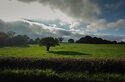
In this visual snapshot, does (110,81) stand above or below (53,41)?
below

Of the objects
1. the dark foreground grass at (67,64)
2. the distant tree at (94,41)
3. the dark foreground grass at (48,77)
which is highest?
the distant tree at (94,41)

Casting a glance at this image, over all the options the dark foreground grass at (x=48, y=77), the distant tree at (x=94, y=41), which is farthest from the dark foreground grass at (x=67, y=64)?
the distant tree at (x=94, y=41)

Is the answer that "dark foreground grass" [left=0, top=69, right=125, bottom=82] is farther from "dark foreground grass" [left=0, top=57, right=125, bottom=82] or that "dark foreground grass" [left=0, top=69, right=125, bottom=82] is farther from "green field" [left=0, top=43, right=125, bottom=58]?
"green field" [left=0, top=43, right=125, bottom=58]

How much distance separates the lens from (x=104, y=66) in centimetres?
3294

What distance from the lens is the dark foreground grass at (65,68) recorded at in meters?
27.9

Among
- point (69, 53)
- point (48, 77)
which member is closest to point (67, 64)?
point (48, 77)

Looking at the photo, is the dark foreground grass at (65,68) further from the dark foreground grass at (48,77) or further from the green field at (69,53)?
the green field at (69,53)

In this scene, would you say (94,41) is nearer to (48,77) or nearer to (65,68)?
(65,68)

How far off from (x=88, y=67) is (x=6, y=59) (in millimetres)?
10658

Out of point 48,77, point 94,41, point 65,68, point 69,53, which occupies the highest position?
point 94,41

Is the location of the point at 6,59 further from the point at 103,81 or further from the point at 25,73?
the point at 103,81

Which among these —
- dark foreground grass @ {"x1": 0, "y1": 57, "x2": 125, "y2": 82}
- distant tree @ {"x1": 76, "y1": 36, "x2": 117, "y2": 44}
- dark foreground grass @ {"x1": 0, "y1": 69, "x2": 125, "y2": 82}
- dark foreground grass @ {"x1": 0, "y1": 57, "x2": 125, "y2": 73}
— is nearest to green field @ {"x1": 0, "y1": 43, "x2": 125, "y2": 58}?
dark foreground grass @ {"x1": 0, "y1": 57, "x2": 125, "y2": 73}

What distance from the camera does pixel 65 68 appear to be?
32.8 metres

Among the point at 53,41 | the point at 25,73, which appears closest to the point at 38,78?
the point at 25,73
